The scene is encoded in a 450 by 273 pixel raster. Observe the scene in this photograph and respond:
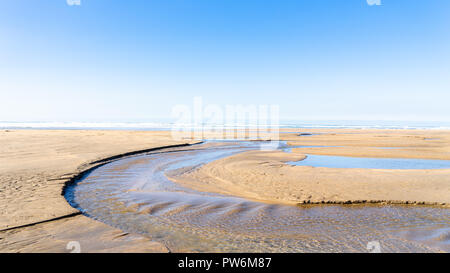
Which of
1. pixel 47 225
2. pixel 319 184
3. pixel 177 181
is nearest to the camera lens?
pixel 47 225

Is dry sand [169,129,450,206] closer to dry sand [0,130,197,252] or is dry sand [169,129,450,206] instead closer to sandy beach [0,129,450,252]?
sandy beach [0,129,450,252]

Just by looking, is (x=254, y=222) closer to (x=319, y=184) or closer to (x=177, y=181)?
(x=319, y=184)

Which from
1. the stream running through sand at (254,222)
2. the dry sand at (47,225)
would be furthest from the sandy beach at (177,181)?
the stream running through sand at (254,222)

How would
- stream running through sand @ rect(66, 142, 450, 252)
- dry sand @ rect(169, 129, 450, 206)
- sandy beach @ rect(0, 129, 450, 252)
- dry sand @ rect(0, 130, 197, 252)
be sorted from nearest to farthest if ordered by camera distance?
dry sand @ rect(0, 130, 197, 252) < sandy beach @ rect(0, 129, 450, 252) < stream running through sand @ rect(66, 142, 450, 252) < dry sand @ rect(169, 129, 450, 206)

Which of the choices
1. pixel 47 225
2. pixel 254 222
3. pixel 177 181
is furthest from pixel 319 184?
pixel 47 225

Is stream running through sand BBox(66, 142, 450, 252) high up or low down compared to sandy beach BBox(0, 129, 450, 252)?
down

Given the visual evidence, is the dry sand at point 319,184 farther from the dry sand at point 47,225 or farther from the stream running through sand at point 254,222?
the dry sand at point 47,225

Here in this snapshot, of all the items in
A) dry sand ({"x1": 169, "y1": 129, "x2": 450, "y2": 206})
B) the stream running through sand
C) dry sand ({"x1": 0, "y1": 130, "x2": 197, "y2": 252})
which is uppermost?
dry sand ({"x1": 0, "y1": 130, "x2": 197, "y2": 252})

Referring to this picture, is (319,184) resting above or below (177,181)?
above

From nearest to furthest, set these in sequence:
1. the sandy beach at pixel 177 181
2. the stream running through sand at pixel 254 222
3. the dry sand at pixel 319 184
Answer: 1. the sandy beach at pixel 177 181
2. the stream running through sand at pixel 254 222
3. the dry sand at pixel 319 184

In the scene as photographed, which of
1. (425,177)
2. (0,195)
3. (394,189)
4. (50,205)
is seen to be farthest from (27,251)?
(425,177)

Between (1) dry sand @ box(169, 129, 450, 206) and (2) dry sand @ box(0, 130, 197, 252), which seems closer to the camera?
(2) dry sand @ box(0, 130, 197, 252)

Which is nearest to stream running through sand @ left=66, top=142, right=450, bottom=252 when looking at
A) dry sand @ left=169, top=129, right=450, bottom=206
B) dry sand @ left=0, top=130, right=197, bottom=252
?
dry sand @ left=0, top=130, right=197, bottom=252

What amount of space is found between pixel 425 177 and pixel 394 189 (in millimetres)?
3198
